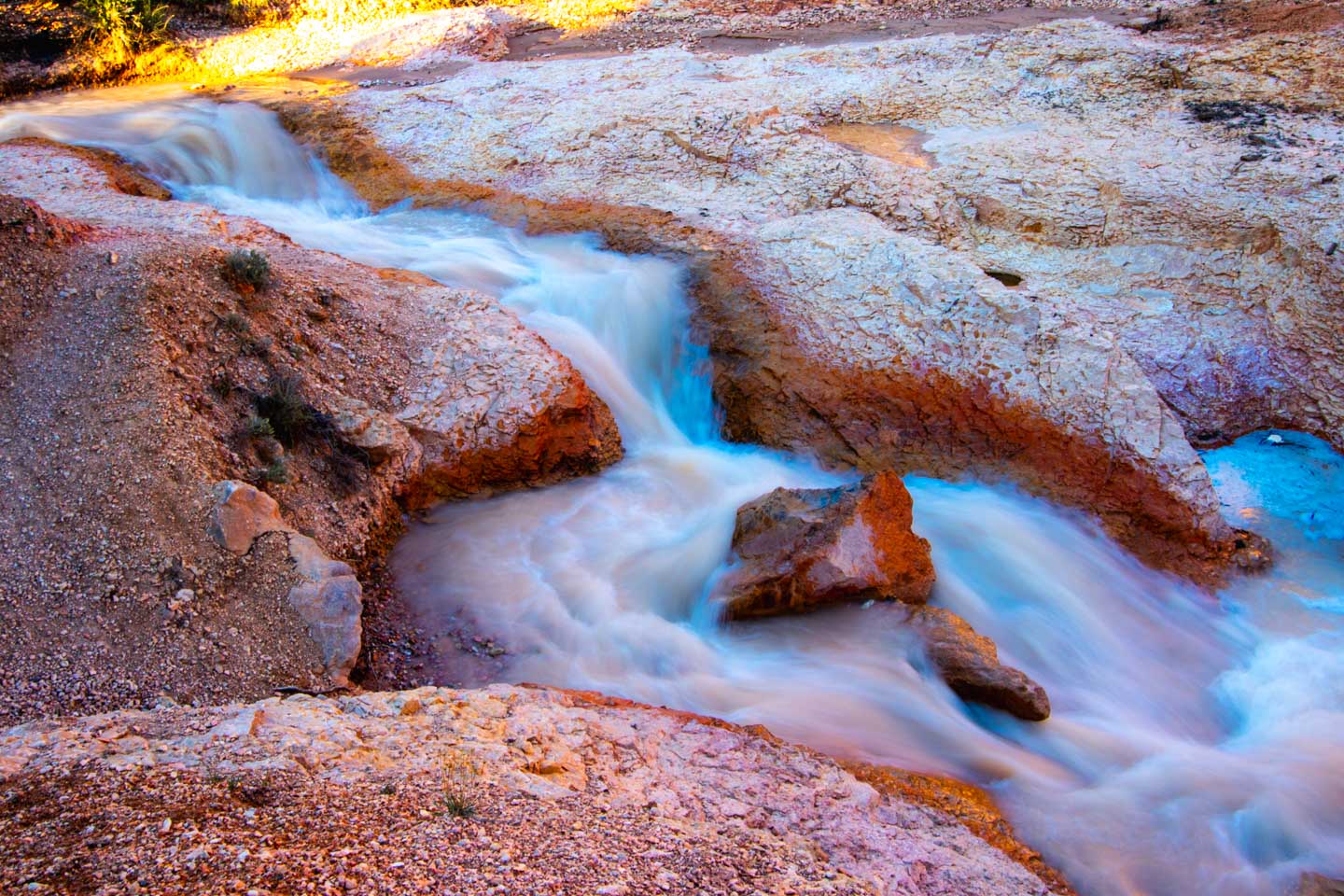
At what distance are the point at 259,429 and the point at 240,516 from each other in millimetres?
656

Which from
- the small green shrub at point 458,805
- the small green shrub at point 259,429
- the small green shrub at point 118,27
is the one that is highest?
the small green shrub at point 118,27

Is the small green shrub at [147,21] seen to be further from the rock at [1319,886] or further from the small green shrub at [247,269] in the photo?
the rock at [1319,886]

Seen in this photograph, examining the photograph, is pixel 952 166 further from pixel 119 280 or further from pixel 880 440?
pixel 119 280

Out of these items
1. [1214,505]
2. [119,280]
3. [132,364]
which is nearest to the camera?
[132,364]

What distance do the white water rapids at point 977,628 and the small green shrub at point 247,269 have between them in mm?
1783

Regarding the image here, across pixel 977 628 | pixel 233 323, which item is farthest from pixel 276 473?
pixel 977 628

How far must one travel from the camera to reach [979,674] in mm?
4359

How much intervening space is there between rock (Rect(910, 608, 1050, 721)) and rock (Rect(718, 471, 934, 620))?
386 millimetres

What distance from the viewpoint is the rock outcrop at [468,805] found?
238 cm

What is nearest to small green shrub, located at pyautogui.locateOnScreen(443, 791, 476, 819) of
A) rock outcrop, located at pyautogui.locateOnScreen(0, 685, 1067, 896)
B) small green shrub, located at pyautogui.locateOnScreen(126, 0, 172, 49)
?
rock outcrop, located at pyautogui.locateOnScreen(0, 685, 1067, 896)

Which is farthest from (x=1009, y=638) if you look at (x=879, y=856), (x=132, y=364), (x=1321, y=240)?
(x=132, y=364)

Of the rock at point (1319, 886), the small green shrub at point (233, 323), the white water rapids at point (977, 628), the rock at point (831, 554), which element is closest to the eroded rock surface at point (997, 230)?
the white water rapids at point (977, 628)

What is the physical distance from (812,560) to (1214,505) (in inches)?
108

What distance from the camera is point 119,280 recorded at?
5027mm
